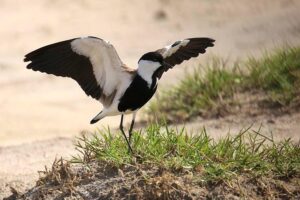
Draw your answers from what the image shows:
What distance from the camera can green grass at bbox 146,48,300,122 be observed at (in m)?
8.30

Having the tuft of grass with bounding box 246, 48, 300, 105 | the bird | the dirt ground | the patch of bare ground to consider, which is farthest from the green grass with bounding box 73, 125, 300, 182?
the tuft of grass with bounding box 246, 48, 300, 105

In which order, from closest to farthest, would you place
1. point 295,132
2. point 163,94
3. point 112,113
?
1. point 112,113
2. point 295,132
3. point 163,94

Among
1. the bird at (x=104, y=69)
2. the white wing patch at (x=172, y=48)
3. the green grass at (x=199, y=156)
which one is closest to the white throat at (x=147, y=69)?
the bird at (x=104, y=69)

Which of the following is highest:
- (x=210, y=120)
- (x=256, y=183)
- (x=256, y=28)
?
(x=256, y=28)

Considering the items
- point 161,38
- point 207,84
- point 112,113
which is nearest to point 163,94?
point 207,84

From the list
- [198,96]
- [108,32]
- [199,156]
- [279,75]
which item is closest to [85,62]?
[199,156]

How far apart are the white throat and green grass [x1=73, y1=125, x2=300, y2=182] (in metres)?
0.41

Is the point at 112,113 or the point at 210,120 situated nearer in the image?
the point at 112,113

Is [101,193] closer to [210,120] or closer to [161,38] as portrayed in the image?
[210,120]

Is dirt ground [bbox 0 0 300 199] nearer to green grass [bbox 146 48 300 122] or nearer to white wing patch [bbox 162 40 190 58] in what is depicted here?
green grass [bbox 146 48 300 122]

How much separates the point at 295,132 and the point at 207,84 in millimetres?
1315

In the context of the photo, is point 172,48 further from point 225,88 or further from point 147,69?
point 225,88

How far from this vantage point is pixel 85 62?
6324 millimetres

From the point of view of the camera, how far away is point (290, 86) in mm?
8227
